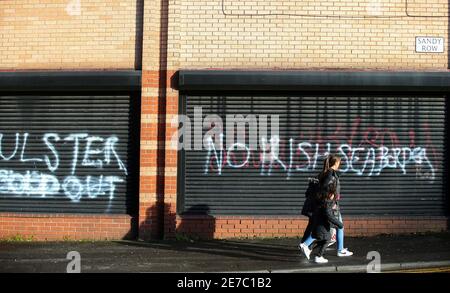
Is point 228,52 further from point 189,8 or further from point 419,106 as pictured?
point 419,106

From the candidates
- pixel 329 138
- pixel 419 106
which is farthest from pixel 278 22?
pixel 419 106

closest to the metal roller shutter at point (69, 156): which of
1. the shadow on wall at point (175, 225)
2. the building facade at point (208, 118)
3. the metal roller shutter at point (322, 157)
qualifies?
the building facade at point (208, 118)

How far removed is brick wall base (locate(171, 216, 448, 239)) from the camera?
10.3 metres

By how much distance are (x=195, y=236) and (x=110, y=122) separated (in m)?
2.88

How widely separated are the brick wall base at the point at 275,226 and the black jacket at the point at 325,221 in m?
2.27

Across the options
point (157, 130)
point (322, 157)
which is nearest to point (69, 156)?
point (157, 130)

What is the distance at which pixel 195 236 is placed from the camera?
33.9 ft

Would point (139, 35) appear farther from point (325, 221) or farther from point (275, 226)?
point (325, 221)

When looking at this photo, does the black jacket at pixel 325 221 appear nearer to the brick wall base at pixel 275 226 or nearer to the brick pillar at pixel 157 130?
the brick wall base at pixel 275 226

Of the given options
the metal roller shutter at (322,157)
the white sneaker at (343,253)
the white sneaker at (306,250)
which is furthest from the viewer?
the metal roller shutter at (322,157)

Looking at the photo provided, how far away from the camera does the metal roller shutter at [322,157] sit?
10.5 m

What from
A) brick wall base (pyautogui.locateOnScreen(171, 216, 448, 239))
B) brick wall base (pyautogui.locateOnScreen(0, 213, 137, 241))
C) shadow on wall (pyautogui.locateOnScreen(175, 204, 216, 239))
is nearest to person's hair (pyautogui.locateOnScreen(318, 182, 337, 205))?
brick wall base (pyautogui.locateOnScreen(171, 216, 448, 239))
